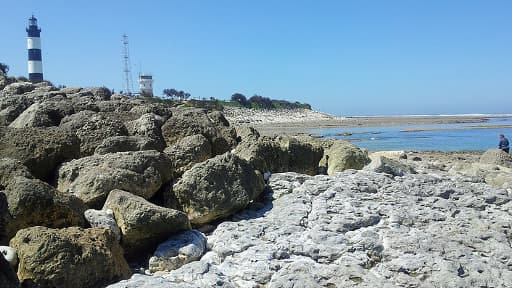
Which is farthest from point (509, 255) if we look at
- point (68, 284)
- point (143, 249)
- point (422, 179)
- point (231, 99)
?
point (231, 99)

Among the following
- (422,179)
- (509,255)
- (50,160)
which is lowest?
(509,255)

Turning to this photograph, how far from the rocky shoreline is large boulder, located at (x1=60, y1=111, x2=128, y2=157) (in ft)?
0.08

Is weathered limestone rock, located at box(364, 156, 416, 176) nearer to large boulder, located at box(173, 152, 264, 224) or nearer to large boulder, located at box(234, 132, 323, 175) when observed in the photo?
large boulder, located at box(234, 132, 323, 175)

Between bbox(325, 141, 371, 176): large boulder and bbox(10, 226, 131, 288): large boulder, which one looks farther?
bbox(325, 141, 371, 176): large boulder

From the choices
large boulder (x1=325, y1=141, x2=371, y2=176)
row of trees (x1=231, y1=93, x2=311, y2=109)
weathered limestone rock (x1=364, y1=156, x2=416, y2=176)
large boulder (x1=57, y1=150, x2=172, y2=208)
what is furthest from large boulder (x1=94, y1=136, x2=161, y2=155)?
row of trees (x1=231, y1=93, x2=311, y2=109)

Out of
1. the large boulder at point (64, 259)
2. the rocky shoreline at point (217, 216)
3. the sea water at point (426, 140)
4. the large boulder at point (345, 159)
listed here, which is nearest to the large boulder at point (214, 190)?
the rocky shoreline at point (217, 216)

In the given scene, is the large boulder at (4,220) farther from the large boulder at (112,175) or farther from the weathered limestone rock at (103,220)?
the large boulder at (112,175)

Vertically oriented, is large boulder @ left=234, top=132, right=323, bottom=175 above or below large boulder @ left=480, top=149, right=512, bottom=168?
above

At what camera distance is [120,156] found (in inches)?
287

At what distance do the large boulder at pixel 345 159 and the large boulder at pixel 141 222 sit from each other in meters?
3.96

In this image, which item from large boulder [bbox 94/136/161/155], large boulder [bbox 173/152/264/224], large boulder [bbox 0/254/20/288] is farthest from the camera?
large boulder [bbox 94/136/161/155]

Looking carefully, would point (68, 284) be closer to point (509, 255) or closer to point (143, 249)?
point (143, 249)

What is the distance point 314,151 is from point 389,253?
3901mm

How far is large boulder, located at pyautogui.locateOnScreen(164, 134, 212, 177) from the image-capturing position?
8016 millimetres
